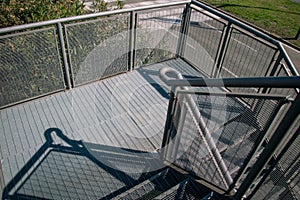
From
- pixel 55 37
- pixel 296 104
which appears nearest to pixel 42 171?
pixel 55 37

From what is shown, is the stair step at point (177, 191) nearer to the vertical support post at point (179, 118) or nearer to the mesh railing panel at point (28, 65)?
the vertical support post at point (179, 118)

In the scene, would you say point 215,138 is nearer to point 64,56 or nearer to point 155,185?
point 155,185

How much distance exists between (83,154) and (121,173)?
71 centimetres

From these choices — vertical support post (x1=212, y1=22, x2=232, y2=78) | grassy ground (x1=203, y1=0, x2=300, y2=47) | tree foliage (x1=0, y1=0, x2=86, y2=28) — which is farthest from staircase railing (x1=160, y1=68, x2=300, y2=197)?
grassy ground (x1=203, y1=0, x2=300, y2=47)

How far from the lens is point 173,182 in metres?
3.43

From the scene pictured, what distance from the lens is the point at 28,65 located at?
4.37 metres

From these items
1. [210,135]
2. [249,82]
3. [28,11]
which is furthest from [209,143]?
[28,11]

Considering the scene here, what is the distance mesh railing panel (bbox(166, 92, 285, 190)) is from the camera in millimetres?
2850

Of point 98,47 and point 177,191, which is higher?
point 98,47

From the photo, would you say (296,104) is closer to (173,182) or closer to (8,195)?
(173,182)

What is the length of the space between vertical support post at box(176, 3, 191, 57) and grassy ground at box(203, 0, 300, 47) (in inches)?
366

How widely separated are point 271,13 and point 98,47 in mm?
15546

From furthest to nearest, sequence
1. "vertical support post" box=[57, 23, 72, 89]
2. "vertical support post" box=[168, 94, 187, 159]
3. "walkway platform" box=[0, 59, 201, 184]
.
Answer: "vertical support post" box=[57, 23, 72, 89]
"walkway platform" box=[0, 59, 201, 184]
"vertical support post" box=[168, 94, 187, 159]

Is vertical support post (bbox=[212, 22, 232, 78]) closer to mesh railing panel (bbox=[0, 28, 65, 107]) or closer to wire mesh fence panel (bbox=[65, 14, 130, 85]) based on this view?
wire mesh fence panel (bbox=[65, 14, 130, 85])
